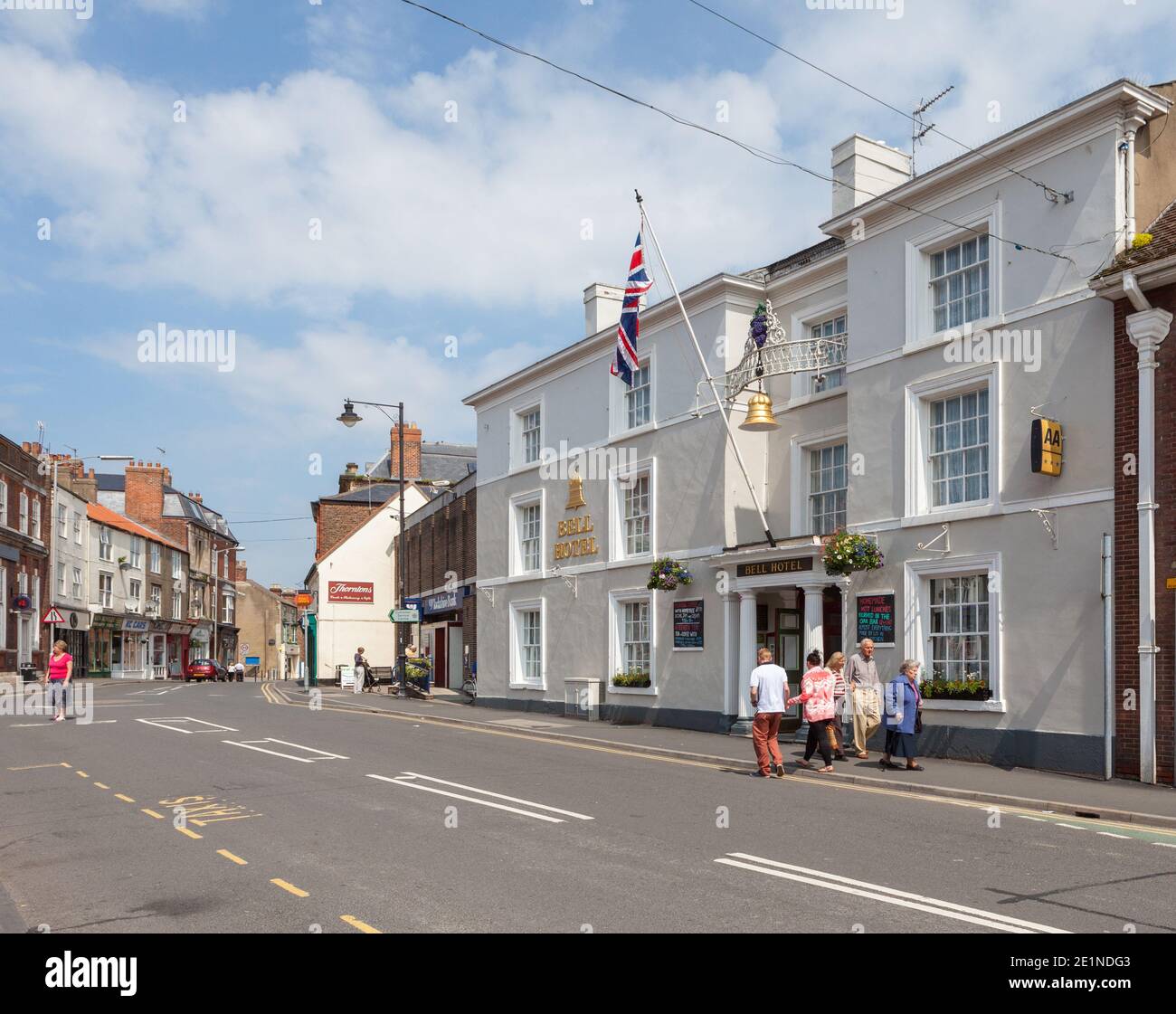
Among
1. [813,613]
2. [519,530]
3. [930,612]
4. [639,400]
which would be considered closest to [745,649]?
[813,613]

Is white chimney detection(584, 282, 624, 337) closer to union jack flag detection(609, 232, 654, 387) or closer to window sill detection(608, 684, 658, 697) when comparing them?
union jack flag detection(609, 232, 654, 387)

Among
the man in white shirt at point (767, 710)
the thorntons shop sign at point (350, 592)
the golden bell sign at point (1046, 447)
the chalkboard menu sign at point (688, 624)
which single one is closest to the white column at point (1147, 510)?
the golden bell sign at point (1046, 447)

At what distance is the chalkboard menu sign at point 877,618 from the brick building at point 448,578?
17582 millimetres

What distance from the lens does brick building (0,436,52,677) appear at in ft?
146

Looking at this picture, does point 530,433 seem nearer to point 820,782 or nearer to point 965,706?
point 965,706

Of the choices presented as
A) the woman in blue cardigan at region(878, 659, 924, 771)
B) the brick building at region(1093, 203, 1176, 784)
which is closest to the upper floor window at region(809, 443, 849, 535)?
the woman in blue cardigan at region(878, 659, 924, 771)

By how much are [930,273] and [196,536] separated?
66559 millimetres

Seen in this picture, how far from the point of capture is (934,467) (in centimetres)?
1712

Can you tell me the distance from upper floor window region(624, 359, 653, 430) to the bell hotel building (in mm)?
62

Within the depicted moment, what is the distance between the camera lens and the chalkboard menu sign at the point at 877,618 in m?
17.2

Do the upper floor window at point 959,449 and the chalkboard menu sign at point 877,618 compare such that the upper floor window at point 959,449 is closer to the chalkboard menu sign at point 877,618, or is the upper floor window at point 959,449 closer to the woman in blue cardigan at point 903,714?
the chalkboard menu sign at point 877,618
